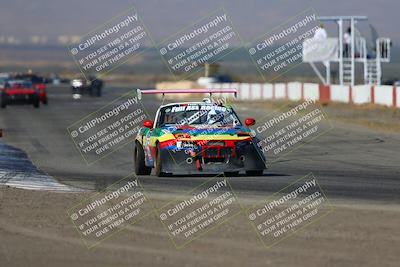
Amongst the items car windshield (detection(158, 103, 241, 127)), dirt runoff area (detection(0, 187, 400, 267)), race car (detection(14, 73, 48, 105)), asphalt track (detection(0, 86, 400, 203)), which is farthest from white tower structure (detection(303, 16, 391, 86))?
dirt runoff area (detection(0, 187, 400, 267))

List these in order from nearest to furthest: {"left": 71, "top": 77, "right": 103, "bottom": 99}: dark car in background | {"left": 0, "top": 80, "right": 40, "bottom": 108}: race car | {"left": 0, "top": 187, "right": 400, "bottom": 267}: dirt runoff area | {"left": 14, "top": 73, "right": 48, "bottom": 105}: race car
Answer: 1. {"left": 0, "top": 187, "right": 400, "bottom": 267}: dirt runoff area
2. {"left": 0, "top": 80, "right": 40, "bottom": 108}: race car
3. {"left": 14, "top": 73, "right": 48, "bottom": 105}: race car
4. {"left": 71, "top": 77, "right": 103, "bottom": 99}: dark car in background

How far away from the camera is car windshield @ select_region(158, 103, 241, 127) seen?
18.2 m

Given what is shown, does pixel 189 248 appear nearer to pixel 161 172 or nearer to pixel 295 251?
pixel 295 251

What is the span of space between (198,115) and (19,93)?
36222 millimetres

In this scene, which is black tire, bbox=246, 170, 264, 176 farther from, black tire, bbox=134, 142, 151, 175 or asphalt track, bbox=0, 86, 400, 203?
black tire, bbox=134, 142, 151, 175

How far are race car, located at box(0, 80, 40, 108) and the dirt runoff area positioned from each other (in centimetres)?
4088

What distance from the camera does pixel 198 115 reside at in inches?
723

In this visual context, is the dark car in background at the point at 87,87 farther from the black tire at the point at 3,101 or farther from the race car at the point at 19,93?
the black tire at the point at 3,101

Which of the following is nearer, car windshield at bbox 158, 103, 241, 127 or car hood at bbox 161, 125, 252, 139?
car hood at bbox 161, 125, 252, 139

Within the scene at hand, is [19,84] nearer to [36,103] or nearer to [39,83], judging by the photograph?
[36,103]

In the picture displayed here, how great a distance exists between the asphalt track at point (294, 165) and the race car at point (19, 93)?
18412 mm

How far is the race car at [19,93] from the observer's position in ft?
175

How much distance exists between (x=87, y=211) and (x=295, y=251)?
3.32 m

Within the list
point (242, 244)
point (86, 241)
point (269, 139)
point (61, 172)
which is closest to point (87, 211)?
point (86, 241)
